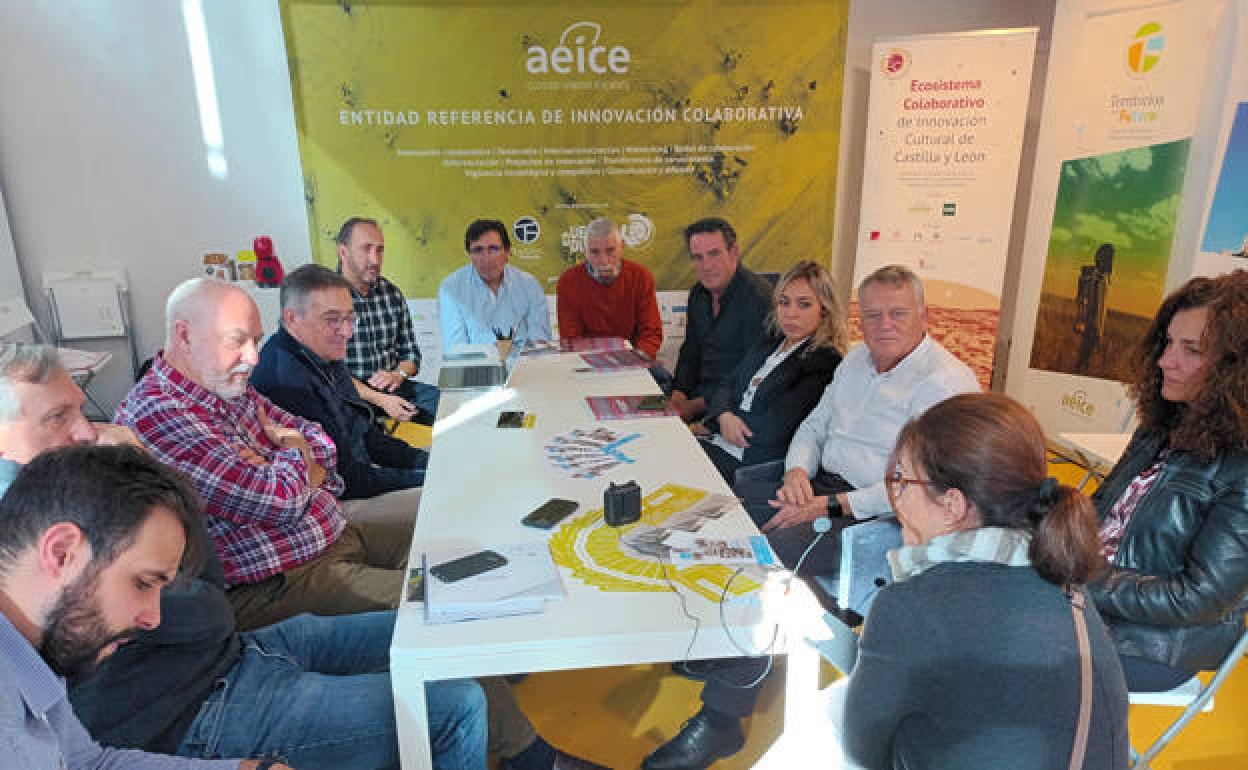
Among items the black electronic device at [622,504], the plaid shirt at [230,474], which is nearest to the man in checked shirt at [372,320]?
the plaid shirt at [230,474]

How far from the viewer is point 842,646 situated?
1.40m

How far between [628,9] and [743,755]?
413cm

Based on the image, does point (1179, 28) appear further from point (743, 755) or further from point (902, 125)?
point (743, 755)

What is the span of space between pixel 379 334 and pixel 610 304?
1.19 meters

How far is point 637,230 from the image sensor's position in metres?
4.99

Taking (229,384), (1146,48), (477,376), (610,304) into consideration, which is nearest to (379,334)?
(477,376)

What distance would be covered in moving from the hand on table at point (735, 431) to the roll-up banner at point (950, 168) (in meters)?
2.33

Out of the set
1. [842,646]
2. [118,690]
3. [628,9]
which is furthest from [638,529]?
[628,9]

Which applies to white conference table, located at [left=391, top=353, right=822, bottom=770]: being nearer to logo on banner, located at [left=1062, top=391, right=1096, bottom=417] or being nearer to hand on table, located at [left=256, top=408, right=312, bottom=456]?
hand on table, located at [left=256, top=408, right=312, bottom=456]

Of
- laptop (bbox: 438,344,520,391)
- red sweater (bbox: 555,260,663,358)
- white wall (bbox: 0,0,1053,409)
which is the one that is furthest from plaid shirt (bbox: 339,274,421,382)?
white wall (bbox: 0,0,1053,409)

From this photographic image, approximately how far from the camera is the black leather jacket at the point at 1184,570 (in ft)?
4.93

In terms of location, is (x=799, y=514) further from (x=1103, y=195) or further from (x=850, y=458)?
(x=1103, y=195)

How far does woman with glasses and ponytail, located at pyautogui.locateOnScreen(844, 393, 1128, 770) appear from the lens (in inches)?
39.8

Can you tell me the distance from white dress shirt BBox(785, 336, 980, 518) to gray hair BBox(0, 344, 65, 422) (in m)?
2.01
